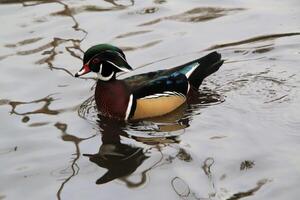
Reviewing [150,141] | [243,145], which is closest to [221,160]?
[243,145]

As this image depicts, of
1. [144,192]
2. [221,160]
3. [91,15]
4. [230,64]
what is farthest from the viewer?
[91,15]

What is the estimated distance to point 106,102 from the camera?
7.27 metres

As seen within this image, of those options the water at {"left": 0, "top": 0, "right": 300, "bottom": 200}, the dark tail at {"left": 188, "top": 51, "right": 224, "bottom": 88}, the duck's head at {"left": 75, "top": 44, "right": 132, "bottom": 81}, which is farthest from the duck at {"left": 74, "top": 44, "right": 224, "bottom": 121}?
the dark tail at {"left": 188, "top": 51, "right": 224, "bottom": 88}

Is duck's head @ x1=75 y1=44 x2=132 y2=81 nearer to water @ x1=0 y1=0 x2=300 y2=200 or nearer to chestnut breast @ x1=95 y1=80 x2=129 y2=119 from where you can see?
chestnut breast @ x1=95 y1=80 x2=129 y2=119

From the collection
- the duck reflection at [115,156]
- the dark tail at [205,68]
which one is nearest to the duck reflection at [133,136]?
the duck reflection at [115,156]

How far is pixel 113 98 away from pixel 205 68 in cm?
110

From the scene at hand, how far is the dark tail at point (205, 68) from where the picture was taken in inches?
303

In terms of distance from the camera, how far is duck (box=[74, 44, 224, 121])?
720 cm

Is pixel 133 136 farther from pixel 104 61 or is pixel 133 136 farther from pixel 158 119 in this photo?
pixel 104 61

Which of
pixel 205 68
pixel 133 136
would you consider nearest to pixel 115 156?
pixel 133 136

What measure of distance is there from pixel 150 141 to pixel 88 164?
64 centimetres

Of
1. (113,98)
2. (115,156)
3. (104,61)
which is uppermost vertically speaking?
(104,61)

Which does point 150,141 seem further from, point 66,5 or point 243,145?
point 66,5

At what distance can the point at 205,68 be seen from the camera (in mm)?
7809
